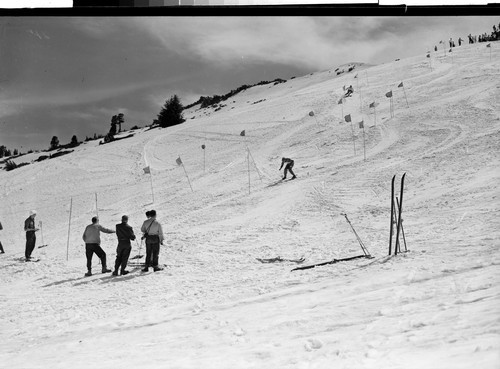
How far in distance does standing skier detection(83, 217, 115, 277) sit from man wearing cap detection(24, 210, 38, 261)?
286 millimetres

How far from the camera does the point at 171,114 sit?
2.95 m

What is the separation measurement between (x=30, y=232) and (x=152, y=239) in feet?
2.31

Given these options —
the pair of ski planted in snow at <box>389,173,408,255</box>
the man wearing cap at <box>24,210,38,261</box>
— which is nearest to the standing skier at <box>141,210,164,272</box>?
the man wearing cap at <box>24,210,38,261</box>

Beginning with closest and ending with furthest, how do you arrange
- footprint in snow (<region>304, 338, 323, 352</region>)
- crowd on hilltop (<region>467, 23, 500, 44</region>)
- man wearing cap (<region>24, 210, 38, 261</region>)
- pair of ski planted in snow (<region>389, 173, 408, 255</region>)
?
footprint in snow (<region>304, 338, 323, 352</region>) → pair of ski planted in snow (<region>389, 173, 408, 255</region>) → crowd on hilltop (<region>467, 23, 500, 44</region>) → man wearing cap (<region>24, 210, 38, 261</region>)

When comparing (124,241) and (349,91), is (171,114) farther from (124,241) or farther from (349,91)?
(349,91)

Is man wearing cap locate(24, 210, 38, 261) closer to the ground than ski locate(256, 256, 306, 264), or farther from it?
farther from it

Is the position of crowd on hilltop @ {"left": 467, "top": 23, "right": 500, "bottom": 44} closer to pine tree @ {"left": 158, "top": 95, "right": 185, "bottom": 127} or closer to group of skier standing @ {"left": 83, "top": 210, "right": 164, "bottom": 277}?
pine tree @ {"left": 158, "top": 95, "right": 185, "bottom": 127}

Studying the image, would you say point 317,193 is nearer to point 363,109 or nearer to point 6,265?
point 363,109

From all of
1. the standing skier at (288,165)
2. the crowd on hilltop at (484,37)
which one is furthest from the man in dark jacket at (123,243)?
the crowd on hilltop at (484,37)

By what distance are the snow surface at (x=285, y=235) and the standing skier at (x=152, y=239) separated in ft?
0.14

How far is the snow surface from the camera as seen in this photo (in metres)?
2.19

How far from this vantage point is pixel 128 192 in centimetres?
296

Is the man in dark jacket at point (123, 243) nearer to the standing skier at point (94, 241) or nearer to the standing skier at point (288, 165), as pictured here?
the standing skier at point (94, 241)

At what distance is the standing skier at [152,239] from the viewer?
2688 mm
